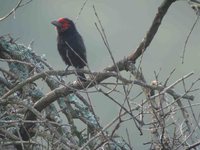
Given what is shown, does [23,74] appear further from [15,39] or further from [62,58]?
[62,58]

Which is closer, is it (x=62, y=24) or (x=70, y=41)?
(x=70, y=41)

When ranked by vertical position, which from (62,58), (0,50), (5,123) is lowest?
(5,123)

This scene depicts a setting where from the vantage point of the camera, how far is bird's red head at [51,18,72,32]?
8.18m

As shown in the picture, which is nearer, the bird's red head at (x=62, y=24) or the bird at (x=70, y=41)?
the bird at (x=70, y=41)

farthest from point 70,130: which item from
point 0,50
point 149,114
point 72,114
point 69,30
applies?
point 69,30

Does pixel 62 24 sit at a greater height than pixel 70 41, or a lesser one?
greater

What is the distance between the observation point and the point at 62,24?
8281mm

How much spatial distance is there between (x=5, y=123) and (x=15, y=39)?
1.22m

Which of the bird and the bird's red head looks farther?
the bird's red head

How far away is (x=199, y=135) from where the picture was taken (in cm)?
373

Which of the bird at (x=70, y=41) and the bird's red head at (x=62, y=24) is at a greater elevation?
the bird's red head at (x=62, y=24)

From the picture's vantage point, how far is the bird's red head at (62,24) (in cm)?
818

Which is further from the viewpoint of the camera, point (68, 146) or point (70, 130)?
point (70, 130)

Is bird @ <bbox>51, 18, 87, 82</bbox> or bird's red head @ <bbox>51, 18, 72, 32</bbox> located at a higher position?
bird's red head @ <bbox>51, 18, 72, 32</bbox>
